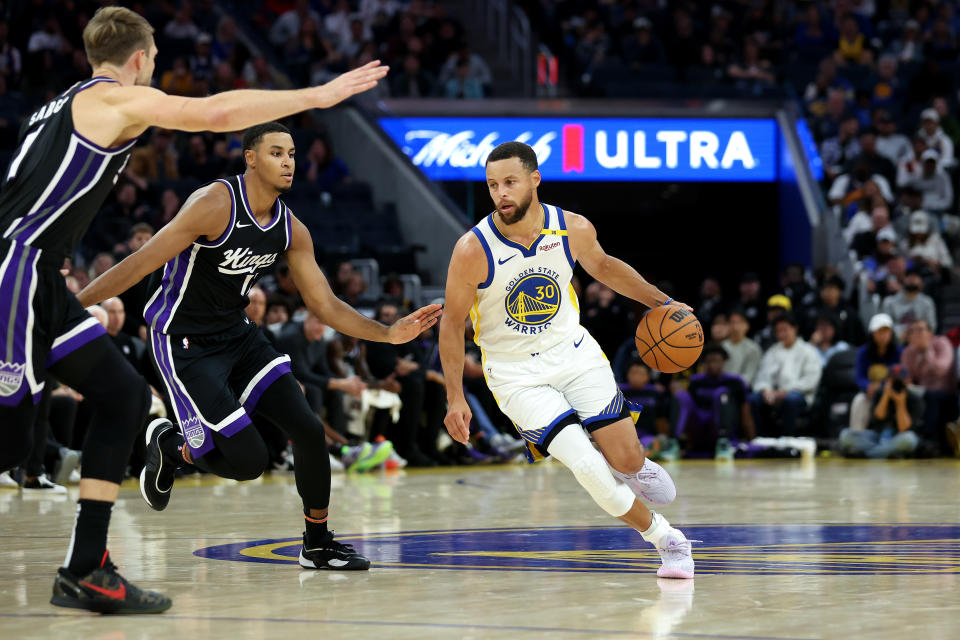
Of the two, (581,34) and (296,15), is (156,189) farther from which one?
(581,34)

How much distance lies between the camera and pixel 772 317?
15133mm

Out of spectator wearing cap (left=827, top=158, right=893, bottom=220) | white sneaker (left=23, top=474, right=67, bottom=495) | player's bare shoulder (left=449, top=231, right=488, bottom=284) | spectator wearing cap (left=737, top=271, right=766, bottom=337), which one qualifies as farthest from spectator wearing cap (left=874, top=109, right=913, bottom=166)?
player's bare shoulder (left=449, top=231, right=488, bottom=284)

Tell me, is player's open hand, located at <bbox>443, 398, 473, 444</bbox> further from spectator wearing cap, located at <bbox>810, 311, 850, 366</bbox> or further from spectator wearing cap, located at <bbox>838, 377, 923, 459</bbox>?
spectator wearing cap, located at <bbox>810, 311, 850, 366</bbox>

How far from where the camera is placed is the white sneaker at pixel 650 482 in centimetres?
597

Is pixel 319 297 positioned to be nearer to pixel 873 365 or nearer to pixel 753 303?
pixel 873 365

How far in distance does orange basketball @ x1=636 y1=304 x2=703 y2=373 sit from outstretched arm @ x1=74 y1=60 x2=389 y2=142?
2262 mm

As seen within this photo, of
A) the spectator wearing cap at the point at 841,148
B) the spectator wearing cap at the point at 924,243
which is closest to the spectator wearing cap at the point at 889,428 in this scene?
the spectator wearing cap at the point at 924,243

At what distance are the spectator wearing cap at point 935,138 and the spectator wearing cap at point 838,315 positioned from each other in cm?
411

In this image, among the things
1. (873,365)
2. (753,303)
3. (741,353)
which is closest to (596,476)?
(873,365)

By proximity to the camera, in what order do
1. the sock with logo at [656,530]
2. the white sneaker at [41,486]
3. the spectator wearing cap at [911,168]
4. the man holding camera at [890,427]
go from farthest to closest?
the spectator wearing cap at [911,168], the man holding camera at [890,427], the white sneaker at [41,486], the sock with logo at [656,530]

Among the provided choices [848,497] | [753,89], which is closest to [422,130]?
[753,89]

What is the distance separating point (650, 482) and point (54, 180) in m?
2.86

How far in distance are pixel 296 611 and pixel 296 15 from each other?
1778cm

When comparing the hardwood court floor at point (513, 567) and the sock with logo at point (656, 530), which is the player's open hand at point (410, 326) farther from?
the sock with logo at point (656, 530)
